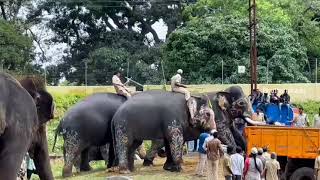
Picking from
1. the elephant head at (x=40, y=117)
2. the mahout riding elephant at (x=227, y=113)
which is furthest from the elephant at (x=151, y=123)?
the elephant head at (x=40, y=117)

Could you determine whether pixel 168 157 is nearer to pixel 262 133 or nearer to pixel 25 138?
pixel 262 133

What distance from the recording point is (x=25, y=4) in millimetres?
46219

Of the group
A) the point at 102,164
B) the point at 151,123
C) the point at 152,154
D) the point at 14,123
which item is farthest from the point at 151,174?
the point at 14,123

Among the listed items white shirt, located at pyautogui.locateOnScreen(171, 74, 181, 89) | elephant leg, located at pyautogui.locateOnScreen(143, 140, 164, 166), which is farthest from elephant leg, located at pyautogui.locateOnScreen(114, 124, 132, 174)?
elephant leg, located at pyautogui.locateOnScreen(143, 140, 164, 166)

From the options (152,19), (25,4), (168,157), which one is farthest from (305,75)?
(168,157)

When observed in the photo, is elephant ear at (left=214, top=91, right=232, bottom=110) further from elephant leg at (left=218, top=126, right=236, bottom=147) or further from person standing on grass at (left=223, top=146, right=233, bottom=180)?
person standing on grass at (left=223, top=146, right=233, bottom=180)

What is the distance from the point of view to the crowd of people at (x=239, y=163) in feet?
51.2

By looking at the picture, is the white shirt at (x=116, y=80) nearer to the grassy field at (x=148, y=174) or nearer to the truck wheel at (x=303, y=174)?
the grassy field at (x=148, y=174)

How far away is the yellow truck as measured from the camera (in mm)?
17188

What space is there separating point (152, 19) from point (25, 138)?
139 feet

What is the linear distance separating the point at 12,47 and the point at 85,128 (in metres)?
20.2

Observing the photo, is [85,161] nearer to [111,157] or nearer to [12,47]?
[111,157]

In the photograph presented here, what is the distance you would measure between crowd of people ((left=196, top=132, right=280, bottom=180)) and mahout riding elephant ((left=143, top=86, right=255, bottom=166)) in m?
2.45

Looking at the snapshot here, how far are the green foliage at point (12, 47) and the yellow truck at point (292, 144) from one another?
2120 centimetres
